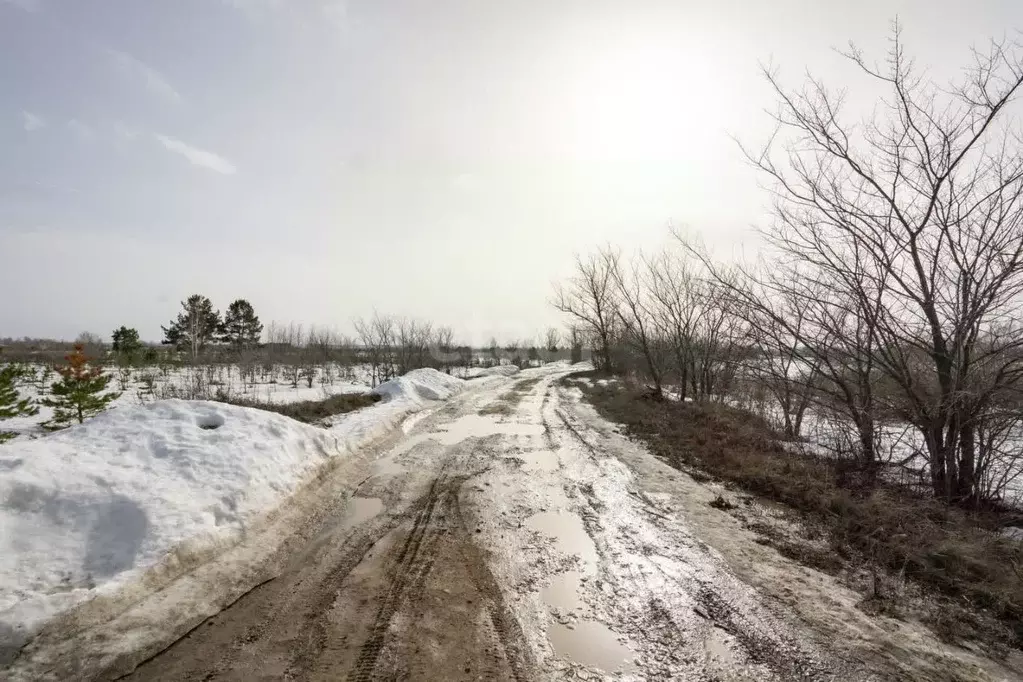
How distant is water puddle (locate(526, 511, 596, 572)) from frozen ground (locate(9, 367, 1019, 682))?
0.03 m

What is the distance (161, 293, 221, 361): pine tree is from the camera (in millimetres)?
41844

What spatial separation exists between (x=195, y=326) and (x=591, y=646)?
4731cm

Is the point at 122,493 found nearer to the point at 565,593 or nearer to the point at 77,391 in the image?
the point at 565,593

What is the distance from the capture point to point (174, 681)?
289 cm

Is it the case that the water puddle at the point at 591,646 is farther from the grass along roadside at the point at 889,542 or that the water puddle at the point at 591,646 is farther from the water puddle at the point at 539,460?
the water puddle at the point at 539,460

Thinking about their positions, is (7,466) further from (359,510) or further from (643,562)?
(643,562)

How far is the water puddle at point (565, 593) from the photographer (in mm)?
A: 3836

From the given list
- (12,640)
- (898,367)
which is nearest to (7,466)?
(12,640)

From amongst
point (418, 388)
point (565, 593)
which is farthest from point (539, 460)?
point (418, 388)

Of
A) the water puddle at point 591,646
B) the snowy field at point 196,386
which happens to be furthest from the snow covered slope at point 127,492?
the water puddle at point 591,646

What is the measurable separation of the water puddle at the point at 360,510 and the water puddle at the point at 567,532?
6.79ft

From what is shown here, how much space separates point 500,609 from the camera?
373cm

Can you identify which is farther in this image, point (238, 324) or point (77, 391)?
point (238, 324)

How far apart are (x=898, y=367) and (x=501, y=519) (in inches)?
238
